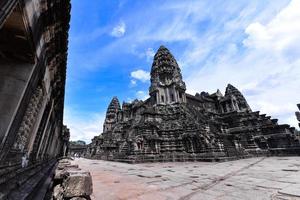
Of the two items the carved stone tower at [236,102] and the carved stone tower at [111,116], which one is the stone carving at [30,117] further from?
the carved stone tower at [111,116]

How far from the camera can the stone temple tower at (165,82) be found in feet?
102

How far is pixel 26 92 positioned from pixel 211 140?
2034cm

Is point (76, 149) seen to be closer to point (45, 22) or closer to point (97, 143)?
point (97, 143)

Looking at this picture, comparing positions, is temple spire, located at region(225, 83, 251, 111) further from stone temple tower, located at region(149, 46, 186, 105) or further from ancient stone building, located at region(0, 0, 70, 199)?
ancient stone building, located at region(0, 0, 70, 199)

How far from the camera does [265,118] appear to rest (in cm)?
3466

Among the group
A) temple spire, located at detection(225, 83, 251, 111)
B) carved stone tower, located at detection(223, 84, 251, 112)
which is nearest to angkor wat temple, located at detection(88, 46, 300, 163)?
carved stone tower, located at detection(223, 84, 251, 112)

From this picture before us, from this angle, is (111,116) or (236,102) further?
(111,116)

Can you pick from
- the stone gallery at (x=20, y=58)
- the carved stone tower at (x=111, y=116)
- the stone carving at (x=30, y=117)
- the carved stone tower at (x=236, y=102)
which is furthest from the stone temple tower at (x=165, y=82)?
the carved stone tower at (x=111, y=116)

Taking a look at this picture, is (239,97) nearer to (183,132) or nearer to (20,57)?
(183,132)

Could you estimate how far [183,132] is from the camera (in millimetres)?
22562

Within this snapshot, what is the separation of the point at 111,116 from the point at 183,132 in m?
42.1

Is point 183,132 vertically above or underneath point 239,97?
underneath

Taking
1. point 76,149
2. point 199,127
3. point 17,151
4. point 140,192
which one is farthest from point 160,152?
point 76,149

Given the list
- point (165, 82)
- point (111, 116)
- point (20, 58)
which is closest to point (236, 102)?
point (165, 82)
